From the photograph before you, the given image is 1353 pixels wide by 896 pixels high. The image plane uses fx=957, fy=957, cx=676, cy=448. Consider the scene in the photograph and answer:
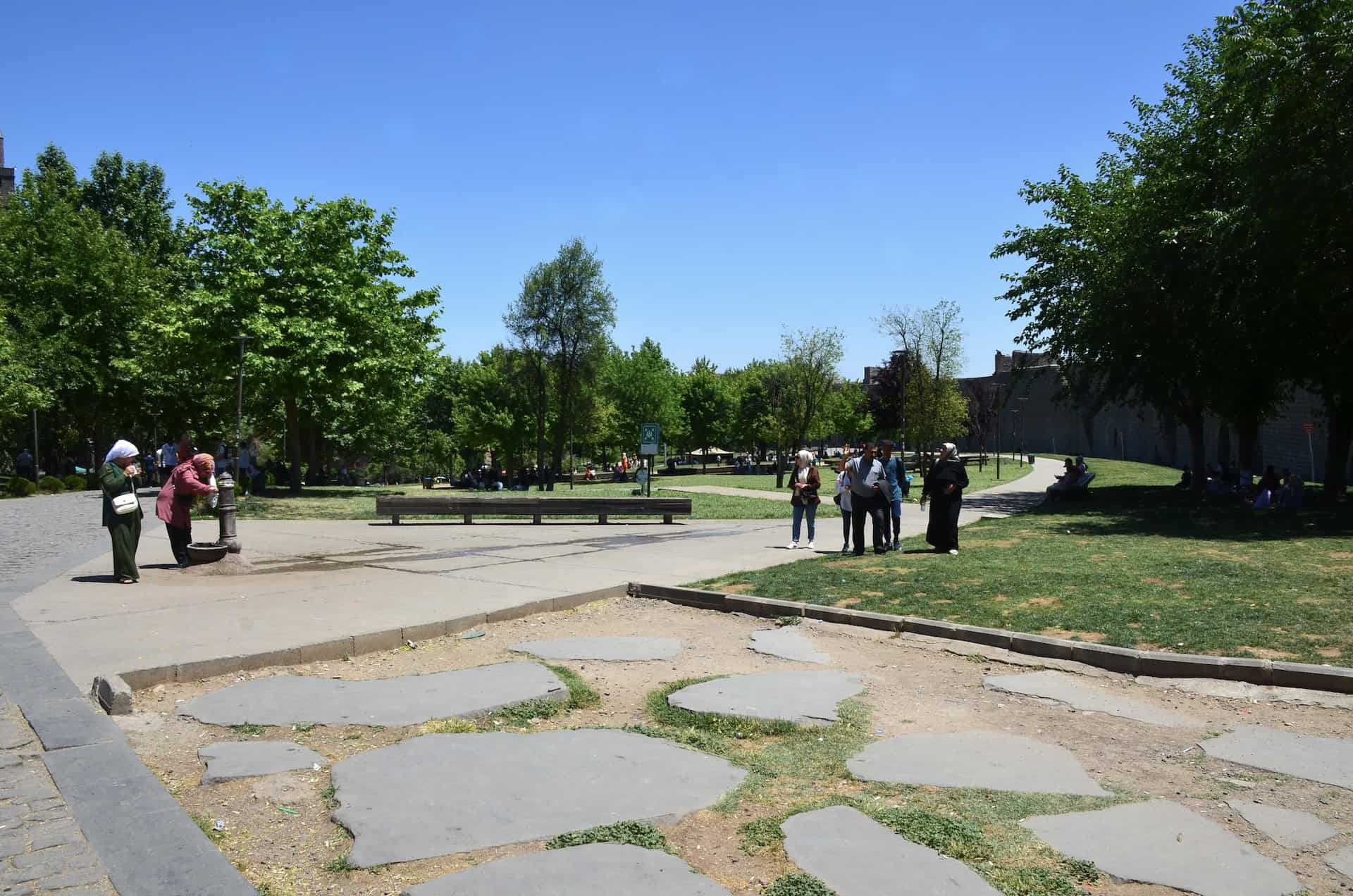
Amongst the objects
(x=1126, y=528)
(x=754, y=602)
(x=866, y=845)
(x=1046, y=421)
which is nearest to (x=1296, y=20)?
(x=1126, y=528)

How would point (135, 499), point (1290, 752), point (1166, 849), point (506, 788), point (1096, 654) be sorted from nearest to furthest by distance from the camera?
point (1166, 849)
point (506, 788)
point (1290, 752)
point (1096, 654)
point (135, 499)

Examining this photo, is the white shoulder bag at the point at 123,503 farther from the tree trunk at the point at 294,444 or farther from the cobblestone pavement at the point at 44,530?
the tree trunk at the point at 294,444

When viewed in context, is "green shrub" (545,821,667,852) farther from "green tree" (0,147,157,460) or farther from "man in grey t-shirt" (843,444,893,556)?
"green tree" (0,147,157,460)

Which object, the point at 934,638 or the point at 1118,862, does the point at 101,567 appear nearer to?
the point at 934,638

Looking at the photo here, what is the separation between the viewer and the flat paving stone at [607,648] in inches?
310

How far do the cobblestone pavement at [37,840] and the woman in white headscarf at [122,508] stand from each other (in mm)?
6589

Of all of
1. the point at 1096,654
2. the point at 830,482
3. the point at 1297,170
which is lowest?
the point at 830,482

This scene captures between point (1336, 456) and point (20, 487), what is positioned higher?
point (1336, 456)

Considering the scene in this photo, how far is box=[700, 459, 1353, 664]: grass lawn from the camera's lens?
7.95 metres

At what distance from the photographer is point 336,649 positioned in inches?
308

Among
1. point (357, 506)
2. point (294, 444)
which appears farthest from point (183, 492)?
point (294, 444)

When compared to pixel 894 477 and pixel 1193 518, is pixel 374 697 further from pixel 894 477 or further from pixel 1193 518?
pixel 1193 518

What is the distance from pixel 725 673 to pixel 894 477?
1051 cm

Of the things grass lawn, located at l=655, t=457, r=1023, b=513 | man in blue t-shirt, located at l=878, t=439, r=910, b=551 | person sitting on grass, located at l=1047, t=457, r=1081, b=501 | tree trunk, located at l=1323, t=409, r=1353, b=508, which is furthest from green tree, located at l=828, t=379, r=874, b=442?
man in blue t-shirt, located at l=878, t=439, r=910, b=551
